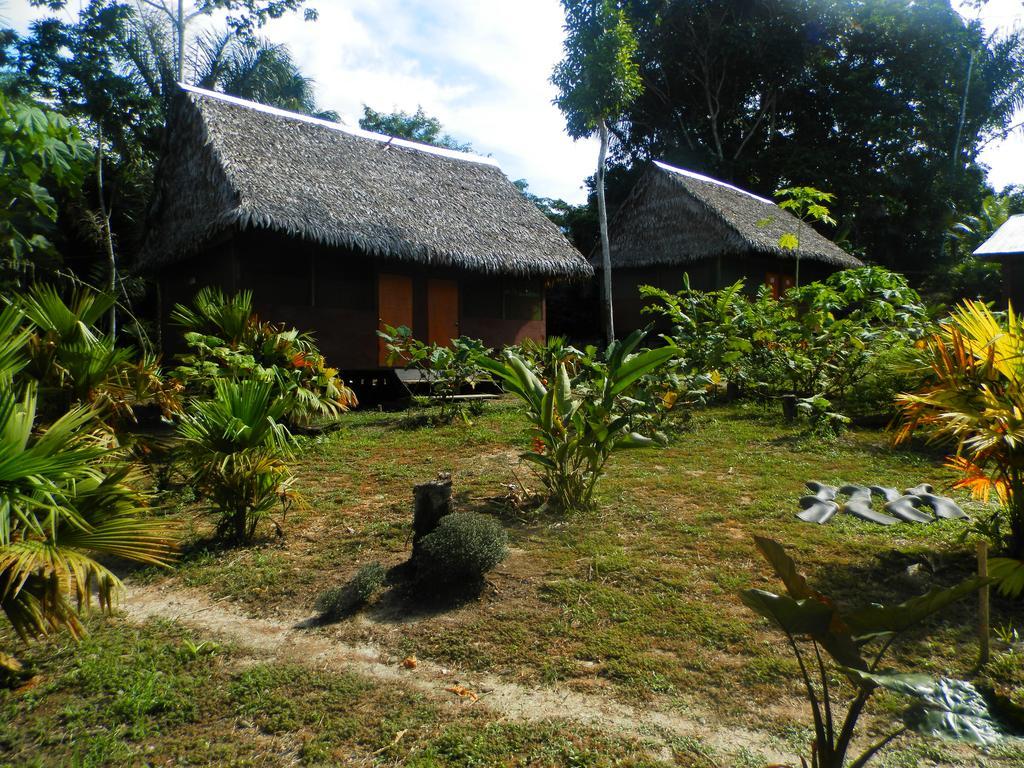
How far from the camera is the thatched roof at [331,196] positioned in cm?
948

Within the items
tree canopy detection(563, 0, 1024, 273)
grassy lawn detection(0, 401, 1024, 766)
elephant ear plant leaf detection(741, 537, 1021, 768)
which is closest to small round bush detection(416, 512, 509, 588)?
grassy lawn detection(0, 401, 1024, 766)

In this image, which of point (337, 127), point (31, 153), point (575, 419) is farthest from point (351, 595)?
point (337, 127)

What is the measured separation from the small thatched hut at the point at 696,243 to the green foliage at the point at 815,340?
7034 millimetres

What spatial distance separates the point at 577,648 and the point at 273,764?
1.22m

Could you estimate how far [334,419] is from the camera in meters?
7.76

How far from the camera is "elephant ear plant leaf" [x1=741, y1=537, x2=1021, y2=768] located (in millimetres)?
1384

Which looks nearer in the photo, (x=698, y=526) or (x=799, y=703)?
(x=799, y=703)

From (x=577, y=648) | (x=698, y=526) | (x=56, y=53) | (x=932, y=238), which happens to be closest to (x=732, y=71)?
(x=932, y=238)

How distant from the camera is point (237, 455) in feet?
13.0

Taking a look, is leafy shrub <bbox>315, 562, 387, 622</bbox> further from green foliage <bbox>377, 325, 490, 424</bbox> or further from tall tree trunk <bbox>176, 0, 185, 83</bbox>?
tall tree trunk <bbox>176, 0, 185, 83</bbox>

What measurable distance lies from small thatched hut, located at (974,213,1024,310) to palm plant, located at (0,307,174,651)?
44.6 ft

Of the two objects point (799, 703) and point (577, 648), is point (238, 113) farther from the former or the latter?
point (799, 703)

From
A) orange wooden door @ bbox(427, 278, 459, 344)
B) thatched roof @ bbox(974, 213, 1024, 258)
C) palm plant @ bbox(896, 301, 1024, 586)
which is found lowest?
palm plant @ bbox(896, 301, 1024, 586)

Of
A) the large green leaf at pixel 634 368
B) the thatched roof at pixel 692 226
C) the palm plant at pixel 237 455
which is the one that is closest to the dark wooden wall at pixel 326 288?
the thatched roof at pixel 692 226
